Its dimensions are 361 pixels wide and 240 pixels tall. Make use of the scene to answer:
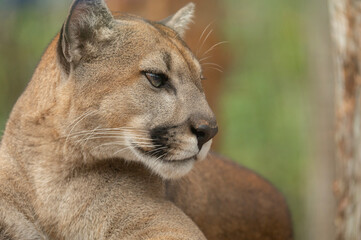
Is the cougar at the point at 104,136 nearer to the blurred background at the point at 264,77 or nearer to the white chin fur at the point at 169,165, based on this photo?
the white chin fur at the point at 169,165

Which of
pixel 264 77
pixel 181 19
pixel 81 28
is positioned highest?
pixel 81 28

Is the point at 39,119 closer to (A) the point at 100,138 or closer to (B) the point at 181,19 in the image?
(A) the point at 100,138

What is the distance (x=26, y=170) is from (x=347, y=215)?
3290 millimetres

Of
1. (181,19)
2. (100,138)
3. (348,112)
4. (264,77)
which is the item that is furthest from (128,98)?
(264,77)

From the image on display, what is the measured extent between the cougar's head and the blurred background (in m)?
4.49

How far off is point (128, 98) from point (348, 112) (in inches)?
104

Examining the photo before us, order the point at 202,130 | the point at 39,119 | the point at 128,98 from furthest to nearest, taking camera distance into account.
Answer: the point at 39,119 → the point at 128,98 → the point at 202,130

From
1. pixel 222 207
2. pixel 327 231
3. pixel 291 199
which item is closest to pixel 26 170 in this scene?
pixel 222 207

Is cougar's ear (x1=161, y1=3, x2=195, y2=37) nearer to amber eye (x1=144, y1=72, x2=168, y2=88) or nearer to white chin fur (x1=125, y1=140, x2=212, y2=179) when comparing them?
amber eye (x1=144, y1=72, x2=168, y2=88)

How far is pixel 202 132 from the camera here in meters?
5.01

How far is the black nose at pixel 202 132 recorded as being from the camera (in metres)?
4.98

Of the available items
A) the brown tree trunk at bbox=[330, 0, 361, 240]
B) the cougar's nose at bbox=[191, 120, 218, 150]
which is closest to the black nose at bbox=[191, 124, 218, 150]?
the cougar's nose at bbox=[191, 120, 218, 150]

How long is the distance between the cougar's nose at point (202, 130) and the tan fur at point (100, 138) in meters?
0.04

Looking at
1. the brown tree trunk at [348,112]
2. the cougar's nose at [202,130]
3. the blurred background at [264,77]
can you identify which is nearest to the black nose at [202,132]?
the cougar's nose at [202,130]
